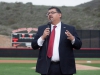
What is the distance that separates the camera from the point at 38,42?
5836 millimetres

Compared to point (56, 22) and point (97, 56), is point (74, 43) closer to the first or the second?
point (56, 22)

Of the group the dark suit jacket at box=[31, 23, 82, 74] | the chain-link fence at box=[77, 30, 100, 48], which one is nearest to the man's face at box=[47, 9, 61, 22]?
the dark suit jacket at box=[31, 23, 82, 74]

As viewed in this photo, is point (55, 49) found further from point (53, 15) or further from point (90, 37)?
point (90, 37)

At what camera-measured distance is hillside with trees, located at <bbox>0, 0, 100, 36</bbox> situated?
62947mm

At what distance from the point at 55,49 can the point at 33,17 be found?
2681 inches

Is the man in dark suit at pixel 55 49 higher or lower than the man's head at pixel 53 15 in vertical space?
lower

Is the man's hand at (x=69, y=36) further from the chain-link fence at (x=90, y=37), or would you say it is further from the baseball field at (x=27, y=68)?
the chain-link fence at (x=90, y=37)

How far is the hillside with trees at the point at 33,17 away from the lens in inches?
2478

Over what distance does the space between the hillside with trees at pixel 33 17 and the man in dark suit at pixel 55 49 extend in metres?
52.2

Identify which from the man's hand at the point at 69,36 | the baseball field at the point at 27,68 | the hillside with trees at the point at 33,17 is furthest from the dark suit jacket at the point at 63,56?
the hillside with trees at the point at 33,17

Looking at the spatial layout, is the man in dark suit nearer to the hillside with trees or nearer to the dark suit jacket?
the dark suit jacket

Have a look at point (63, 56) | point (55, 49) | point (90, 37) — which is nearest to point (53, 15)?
point (55, 49)

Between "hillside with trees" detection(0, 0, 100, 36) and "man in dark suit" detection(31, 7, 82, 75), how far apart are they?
5219 centimetres

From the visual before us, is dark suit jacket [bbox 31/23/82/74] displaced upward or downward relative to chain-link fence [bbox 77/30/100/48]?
upward
